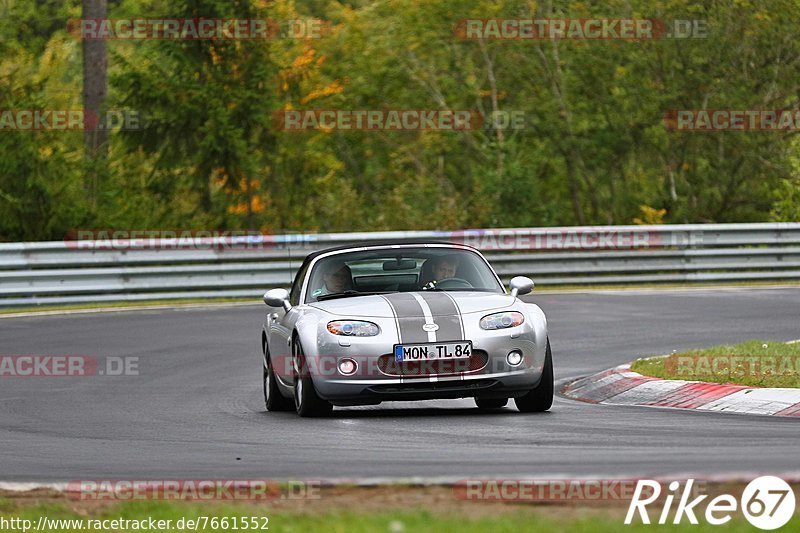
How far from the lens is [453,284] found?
13.3 meters

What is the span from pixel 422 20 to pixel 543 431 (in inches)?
1410

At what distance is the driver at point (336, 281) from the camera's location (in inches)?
524

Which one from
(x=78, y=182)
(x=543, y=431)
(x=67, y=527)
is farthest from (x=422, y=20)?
(x=67, y=527)

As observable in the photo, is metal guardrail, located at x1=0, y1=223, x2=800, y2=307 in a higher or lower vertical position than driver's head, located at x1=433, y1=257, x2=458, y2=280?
lower

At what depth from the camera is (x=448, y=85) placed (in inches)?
1805

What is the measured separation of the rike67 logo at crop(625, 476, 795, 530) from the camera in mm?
6570

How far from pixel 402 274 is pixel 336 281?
0.56 meters

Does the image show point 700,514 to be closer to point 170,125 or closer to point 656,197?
point 170,125

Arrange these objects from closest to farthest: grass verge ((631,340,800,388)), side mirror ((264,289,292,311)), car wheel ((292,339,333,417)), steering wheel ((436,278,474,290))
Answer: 1. car wheel ((292,339,333,417))
2. grass verge ((631,340,800,388))
3. steering wheel ((436,278,474,290))
4. side mirror ((264,289,292,311))

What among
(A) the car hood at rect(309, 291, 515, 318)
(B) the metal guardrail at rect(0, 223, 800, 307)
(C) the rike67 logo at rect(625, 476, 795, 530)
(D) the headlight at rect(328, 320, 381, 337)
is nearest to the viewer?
(C) the rike67 logo at rect(625, 476, 795, 530)

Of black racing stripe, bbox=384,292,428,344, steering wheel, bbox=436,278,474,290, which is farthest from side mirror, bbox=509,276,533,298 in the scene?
black racing stripe, bbox=384,292,428,344

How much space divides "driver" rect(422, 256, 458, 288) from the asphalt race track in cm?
104

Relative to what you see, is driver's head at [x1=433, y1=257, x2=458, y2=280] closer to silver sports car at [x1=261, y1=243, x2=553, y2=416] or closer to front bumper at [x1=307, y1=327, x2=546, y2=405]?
silver sports car at [x1=261, y1=243, x2=553, y2=416]

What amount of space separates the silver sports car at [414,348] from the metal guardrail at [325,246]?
45.4 ft
